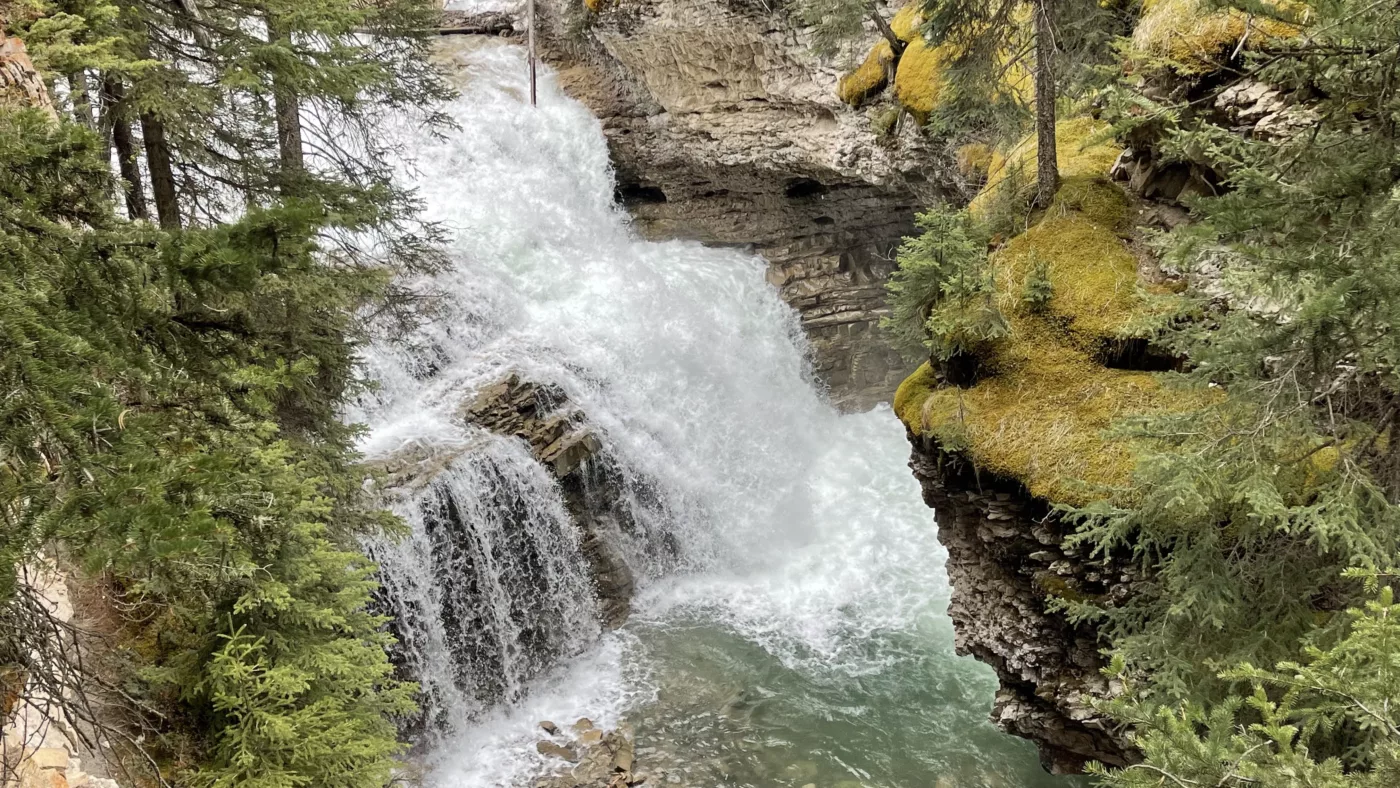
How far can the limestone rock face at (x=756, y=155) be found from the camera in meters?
16.7

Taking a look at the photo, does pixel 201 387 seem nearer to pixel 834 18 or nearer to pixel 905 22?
pixel 834 18

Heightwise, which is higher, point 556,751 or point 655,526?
point 655,526

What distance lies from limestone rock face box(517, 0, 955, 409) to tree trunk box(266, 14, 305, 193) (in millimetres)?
10299

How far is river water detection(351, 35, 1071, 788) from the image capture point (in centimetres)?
1041

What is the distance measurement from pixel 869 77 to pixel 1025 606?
11.1 meters

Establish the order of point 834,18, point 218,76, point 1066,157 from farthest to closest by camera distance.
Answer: point 834,18
point 1066,157
point 218,76

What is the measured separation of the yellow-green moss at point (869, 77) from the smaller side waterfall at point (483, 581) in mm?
9362

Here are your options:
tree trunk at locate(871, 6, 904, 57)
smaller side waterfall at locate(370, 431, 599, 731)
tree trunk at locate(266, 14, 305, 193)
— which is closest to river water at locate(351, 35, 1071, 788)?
smaller side waterfall at locate(370, 431, 599, 731)

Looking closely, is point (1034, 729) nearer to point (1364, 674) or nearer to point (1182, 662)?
point (1182, 662)

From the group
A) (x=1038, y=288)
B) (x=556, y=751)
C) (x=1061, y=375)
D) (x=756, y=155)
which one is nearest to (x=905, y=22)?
(x=756, y=155)

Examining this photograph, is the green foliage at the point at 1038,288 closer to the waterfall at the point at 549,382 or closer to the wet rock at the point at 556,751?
the waterfall at the point at 549,382

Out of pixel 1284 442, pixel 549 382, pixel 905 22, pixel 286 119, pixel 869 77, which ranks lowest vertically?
pixel 549 382

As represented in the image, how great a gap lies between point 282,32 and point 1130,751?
960 cm

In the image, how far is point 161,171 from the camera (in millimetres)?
7410
